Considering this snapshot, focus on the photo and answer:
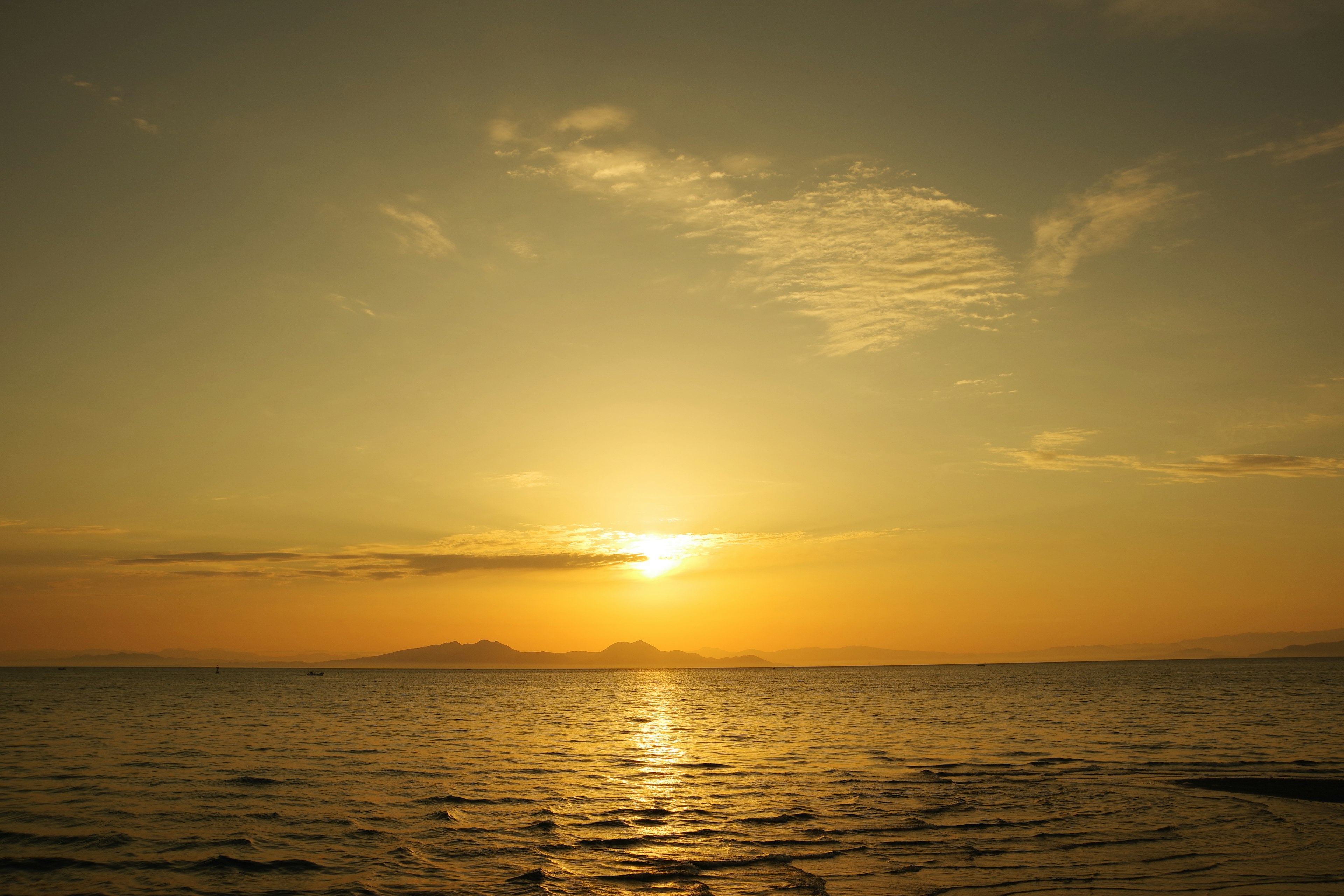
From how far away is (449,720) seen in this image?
266 feet

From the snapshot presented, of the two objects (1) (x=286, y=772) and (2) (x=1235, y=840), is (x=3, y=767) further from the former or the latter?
(2) (x=1235, y=840)

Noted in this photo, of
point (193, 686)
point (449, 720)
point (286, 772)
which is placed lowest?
point (193, 686)

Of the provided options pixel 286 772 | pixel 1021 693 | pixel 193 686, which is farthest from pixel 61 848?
pixel 193 686

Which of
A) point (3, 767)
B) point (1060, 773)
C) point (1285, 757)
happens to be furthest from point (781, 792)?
point (3, 767)

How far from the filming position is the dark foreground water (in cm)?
2130

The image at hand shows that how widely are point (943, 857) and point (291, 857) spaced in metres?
19.8

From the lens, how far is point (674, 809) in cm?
3106

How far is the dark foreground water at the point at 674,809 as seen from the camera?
21297 millimetres

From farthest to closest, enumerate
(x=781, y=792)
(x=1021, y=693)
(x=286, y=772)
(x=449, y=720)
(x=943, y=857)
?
(x=1021, y=693)
(x=449, y=720)
(x=286, y=772)
(x=781, y=792)
(x=943, y=857)

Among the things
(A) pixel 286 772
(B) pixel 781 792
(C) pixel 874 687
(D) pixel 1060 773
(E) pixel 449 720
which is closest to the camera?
(B) pixel 781 792

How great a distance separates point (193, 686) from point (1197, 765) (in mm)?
200755

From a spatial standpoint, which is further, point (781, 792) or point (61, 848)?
point (781, 792)

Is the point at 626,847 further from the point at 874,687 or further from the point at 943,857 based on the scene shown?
the point at 874,687

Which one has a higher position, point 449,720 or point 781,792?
point 781,792
